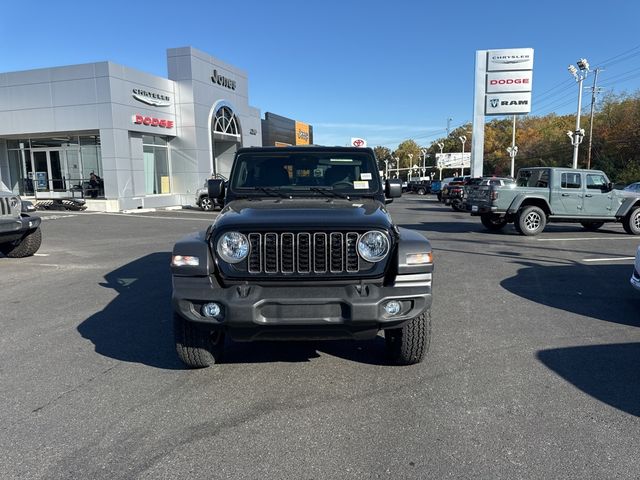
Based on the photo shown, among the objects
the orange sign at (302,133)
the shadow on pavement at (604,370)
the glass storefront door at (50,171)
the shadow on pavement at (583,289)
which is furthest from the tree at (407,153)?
the shadow on pavement at (604,370)

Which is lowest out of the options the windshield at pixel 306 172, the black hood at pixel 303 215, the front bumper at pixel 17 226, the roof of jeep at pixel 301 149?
the front bumper at pixel 17 226

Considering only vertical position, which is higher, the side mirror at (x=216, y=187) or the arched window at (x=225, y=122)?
the arched window at (x=225, y=122)

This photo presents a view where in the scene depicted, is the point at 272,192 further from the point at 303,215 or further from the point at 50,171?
the point at 50,171

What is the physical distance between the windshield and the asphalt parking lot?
5.37 ft

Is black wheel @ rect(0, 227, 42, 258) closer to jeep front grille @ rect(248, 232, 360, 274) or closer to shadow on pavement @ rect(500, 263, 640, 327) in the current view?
jeep front grille @ rect(248, 232, 360, 274)

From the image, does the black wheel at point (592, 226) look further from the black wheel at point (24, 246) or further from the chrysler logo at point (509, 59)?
the chrysler logo at point (509, 59)

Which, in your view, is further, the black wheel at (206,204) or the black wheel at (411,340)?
the black wheel at (206,204)

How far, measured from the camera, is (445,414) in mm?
3387

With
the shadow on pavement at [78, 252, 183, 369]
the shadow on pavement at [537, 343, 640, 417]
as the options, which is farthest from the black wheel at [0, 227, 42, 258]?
the shadow on pavement at [537, 343, 640, 417]

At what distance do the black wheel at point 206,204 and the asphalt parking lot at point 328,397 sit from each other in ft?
55.7

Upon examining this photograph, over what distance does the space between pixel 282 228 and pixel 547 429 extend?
2.28 m

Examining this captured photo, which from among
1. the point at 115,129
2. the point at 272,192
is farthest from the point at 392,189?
the point at 115,129

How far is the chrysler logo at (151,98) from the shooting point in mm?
22625

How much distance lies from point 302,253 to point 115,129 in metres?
20.4
